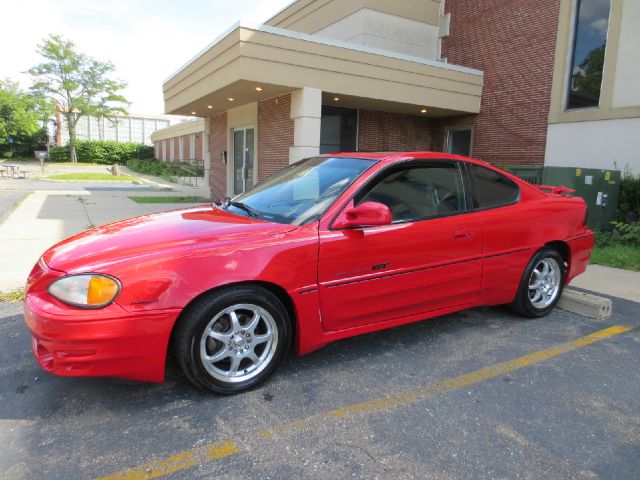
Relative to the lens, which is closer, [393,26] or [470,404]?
[470,404]

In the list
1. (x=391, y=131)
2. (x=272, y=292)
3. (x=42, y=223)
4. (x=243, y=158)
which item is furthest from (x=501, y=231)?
(x=243, y=158)

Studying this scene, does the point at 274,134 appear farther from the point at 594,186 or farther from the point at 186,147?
the point at 186,147

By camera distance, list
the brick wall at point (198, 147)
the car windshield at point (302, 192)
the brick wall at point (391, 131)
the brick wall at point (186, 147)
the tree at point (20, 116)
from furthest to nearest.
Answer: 1. the tree at point (20, 116)
2. the brick wall at point (186, 147)
3. the brick wall at point (198, 147)
4. the brick wall at point (391, 131)
5. the car windshield at point (302, 192)

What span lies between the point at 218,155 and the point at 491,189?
1411 centimetres

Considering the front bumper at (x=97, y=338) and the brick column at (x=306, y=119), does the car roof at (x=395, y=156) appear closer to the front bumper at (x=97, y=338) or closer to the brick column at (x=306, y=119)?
the front bumper at (x=97, y=338)

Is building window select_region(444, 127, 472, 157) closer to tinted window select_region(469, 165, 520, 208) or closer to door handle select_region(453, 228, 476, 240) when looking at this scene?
tinted window select_region(469, 165, 520, 208)

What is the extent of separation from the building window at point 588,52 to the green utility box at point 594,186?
2.62 metres

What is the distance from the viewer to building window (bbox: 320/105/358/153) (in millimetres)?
13375

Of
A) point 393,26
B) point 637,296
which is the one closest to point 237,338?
point 637,296

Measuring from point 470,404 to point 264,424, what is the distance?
50.3 inches

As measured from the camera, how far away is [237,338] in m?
2.95

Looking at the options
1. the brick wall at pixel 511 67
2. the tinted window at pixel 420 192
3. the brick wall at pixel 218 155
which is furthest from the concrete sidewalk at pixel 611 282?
the brick wall at pixel 218 155

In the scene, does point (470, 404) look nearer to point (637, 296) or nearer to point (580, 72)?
point (637, 296)

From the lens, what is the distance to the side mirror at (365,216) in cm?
314
